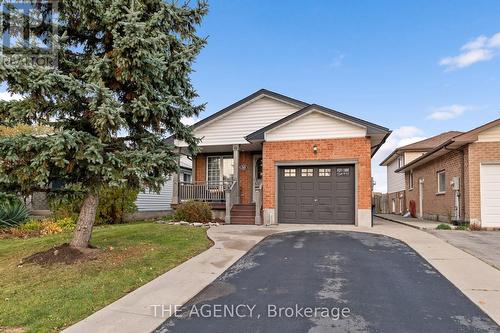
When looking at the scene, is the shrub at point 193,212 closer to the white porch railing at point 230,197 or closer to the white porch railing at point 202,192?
the white porch railing at point 230,197

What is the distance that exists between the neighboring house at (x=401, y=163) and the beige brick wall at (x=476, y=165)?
10651 millimetres

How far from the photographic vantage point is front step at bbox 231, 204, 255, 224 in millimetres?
14117

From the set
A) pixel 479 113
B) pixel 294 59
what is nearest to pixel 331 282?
pixel 294 59

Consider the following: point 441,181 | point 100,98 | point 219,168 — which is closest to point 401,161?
point 441,181

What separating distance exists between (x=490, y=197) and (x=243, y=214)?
9422 millimetres

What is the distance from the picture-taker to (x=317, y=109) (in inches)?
520

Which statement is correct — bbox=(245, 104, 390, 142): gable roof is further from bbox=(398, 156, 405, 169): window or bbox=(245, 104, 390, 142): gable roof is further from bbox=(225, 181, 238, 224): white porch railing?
bbox=(398, 156, 405, 169): window

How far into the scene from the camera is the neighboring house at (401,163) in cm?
2350

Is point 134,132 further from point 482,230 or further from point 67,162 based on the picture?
point 482,230

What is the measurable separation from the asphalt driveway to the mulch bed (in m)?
2.86

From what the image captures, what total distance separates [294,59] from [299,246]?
43.0 feet

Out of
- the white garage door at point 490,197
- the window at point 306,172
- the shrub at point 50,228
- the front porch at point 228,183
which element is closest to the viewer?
the shrub at point 50,228

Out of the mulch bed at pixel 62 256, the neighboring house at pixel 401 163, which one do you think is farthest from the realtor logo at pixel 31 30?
the neighboring house at pixel 401 163

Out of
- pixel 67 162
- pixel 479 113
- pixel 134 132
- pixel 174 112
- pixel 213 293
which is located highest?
pixel 479 113
